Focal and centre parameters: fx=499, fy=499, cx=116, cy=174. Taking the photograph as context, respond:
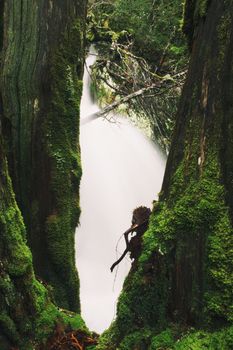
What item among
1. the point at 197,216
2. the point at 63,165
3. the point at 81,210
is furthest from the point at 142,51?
the point at 197,216

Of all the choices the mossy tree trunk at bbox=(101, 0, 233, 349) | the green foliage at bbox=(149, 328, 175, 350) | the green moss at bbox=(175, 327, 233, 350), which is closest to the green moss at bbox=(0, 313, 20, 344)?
the mossy tree trunk at bbox=(101, 0, 233, 349)

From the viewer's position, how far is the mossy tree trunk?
1802mm

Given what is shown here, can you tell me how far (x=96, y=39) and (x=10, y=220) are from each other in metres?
8.01

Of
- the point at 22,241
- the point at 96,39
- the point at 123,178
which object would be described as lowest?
the point at 22,241

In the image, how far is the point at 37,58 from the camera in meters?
3.36

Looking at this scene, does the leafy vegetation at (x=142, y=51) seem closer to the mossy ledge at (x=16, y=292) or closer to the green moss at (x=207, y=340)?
the mossy ledge at (x=16, y=292)

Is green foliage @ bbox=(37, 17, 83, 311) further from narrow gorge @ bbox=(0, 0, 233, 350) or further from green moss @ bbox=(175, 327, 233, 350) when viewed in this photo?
green moss @ bbox=(175, 327, 233, 350)

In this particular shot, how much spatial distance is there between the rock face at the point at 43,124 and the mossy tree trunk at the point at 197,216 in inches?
55.2

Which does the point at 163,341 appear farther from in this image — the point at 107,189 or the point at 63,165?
the point at 107,189

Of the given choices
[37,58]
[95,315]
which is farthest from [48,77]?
[95,315]

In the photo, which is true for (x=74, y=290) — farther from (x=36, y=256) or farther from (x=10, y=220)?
(x=10, y=220)

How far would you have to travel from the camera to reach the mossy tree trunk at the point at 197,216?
70.9 inches

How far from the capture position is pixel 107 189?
809 cm

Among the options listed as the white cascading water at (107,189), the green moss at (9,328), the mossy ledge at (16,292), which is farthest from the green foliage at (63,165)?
the white cascading water at (107,189)
